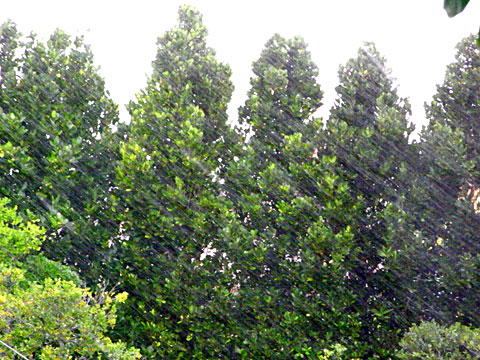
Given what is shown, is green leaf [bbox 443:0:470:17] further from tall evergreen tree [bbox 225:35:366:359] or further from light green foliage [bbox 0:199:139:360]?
tall evergreen tree [bbox 225:35:366:359]

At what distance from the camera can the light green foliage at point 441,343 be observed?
38.0 feet

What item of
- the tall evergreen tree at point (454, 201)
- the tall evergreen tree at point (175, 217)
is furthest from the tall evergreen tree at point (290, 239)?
the tall evergreen tree at point (454, 201)

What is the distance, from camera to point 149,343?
15781 mm

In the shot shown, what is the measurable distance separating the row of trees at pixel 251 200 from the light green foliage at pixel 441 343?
0.87 ft

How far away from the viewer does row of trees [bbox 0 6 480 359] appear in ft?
46.8

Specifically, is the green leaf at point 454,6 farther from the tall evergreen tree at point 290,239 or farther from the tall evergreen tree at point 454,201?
the tall evergreen tree at point 454,201

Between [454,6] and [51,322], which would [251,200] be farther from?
[454,6]

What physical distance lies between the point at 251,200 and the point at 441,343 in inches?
253

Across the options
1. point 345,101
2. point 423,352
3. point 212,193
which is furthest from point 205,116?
point 423,352

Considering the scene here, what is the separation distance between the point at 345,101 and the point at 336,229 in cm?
412

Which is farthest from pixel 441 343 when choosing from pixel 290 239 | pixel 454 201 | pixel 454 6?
pixel 454 6

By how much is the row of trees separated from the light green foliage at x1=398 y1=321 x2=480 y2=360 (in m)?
0.26

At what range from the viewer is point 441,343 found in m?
11.8

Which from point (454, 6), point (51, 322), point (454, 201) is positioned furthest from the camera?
point (454, 201)
